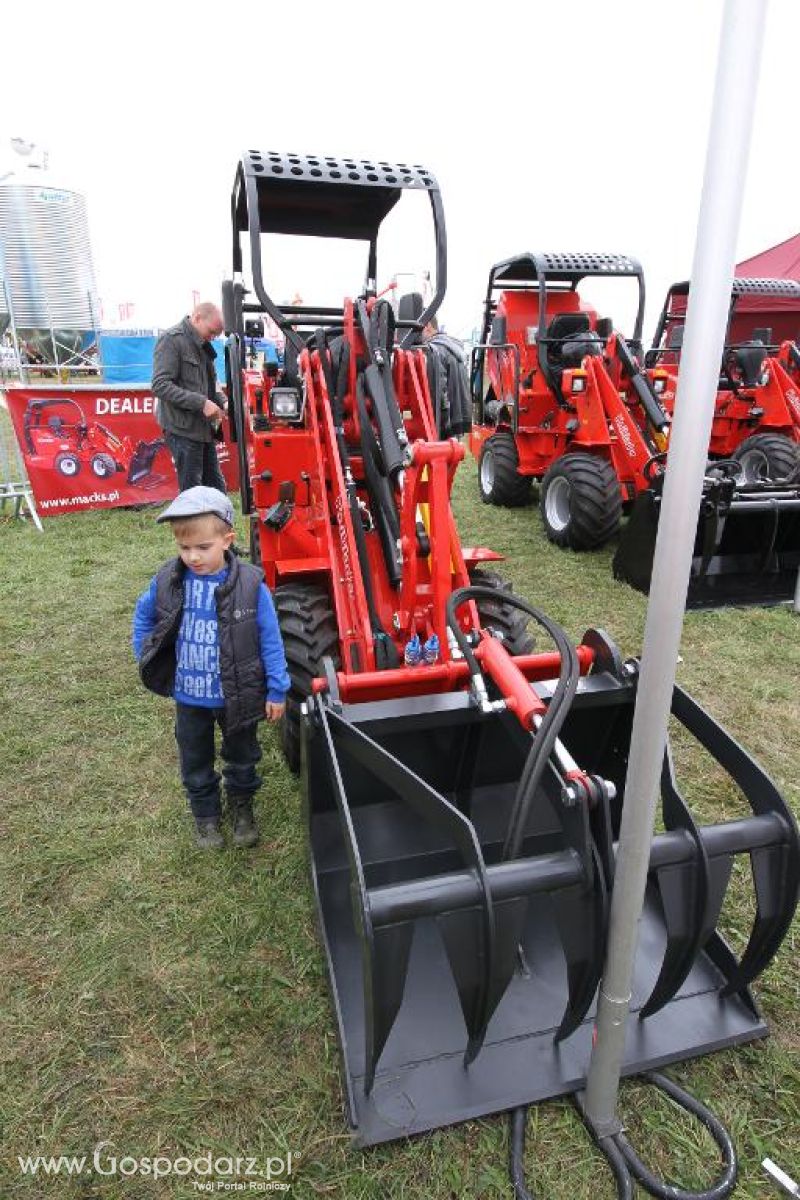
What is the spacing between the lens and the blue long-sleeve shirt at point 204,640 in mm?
2447

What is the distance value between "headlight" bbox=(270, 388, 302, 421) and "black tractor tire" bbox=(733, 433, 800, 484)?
4.95 metres

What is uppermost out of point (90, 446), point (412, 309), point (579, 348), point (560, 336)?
point (412, 309)

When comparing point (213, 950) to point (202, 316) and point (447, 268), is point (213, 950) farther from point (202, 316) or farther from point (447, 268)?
point (202, 316)

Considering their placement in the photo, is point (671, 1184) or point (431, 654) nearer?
point (671, 1184)

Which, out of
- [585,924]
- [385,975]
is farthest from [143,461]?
[585,924]

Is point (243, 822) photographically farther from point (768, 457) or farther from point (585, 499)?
point (768, 457)

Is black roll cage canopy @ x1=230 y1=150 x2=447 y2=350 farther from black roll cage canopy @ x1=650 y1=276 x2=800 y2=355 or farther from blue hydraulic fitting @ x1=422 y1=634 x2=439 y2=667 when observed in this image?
black roll cage canopy @ x1=650 y1=276 x2=800 y2=355

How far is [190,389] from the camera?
214 inches

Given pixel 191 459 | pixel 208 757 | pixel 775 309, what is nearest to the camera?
pixel 208 757


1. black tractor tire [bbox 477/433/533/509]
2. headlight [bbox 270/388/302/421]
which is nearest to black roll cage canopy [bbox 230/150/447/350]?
headlight [bbox 270/388/302/421]

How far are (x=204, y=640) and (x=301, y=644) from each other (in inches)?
24.4

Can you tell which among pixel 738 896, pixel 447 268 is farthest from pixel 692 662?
pixel 447 268

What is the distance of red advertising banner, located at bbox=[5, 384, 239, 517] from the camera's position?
7059 millimetres
